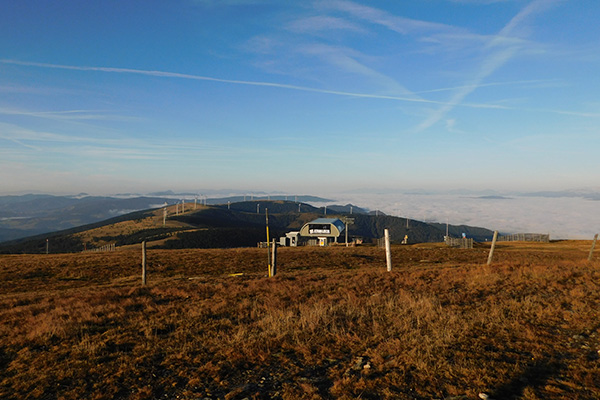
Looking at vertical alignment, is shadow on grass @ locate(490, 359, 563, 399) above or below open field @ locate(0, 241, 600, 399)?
above

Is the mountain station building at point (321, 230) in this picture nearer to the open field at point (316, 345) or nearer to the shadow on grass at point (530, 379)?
the open field at point (316, 345)

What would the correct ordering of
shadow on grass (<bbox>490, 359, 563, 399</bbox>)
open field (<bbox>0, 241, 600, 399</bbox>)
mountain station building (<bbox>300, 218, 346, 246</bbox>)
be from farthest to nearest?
mountain station building (<bbox>300, 218, 346, 246</bbox>) < open field (<bbox>0, 241, 600, 399</bbox>) < shadow on grass (<bbox>490, 359, 563, 399</bbox>)

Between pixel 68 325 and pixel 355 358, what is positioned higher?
pixel 355 358

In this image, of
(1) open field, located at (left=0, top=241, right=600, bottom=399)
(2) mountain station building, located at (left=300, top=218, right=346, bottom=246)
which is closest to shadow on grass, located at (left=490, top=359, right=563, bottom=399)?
(1) open field, located at (left=0, top=241, right=600, bottom=399)

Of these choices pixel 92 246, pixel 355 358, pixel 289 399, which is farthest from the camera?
pixel 92 246

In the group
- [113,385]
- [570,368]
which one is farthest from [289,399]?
[570,368]

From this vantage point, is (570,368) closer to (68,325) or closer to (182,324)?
(182,324)

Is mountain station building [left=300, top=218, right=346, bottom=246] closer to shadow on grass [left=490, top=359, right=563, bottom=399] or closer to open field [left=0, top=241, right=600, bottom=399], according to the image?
open field [left=0, top=241, right=600, bottom=399]

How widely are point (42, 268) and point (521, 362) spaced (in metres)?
40.4

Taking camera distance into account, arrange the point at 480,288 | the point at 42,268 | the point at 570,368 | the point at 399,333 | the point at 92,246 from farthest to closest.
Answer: the point at 92,246 → the point at 42,268 → the point at 480,288 → the point at 399,333 → the point at 570,368

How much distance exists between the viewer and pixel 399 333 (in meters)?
8.77

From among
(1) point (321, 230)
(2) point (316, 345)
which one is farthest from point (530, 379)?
(1) point (321, 230)

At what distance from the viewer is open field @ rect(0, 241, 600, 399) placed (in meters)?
6.22

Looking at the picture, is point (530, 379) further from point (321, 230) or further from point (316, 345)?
point (321, 230)
